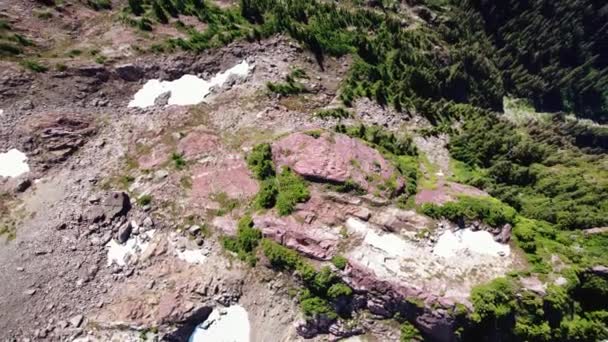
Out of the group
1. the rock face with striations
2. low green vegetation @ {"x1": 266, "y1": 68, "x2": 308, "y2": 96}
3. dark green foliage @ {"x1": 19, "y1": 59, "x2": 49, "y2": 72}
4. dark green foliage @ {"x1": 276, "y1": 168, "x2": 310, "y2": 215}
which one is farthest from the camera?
low green vegetation @ {"x1": 266, "y1": 68, "x2": 308, "y2": 96}

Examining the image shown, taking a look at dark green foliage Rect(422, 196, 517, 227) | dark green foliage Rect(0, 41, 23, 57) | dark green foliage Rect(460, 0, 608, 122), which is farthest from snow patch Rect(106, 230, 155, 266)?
dark green foliage Rect(460, 0, 608, 122)

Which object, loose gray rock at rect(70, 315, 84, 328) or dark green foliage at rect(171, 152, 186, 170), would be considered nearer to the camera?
loose gray rock at rect(70, 315, 84, 328)

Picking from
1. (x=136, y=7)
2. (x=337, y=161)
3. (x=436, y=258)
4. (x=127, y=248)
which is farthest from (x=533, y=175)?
(x=136, y=7)

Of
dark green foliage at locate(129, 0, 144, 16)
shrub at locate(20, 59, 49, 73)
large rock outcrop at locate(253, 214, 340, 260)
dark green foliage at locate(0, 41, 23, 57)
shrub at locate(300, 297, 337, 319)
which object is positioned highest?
dark green foliage at locate(129, 0, 144, 16)

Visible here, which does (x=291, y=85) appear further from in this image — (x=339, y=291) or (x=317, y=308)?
(x=317, y=308)

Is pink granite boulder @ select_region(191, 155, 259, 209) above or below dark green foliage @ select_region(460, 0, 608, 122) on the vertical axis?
below

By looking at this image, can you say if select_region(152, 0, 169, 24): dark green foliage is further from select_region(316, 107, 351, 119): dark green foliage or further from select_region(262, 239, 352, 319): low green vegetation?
select_region(262, 239, 352, 319): low green vegetation

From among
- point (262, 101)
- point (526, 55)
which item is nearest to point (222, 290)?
point (262, 101)
